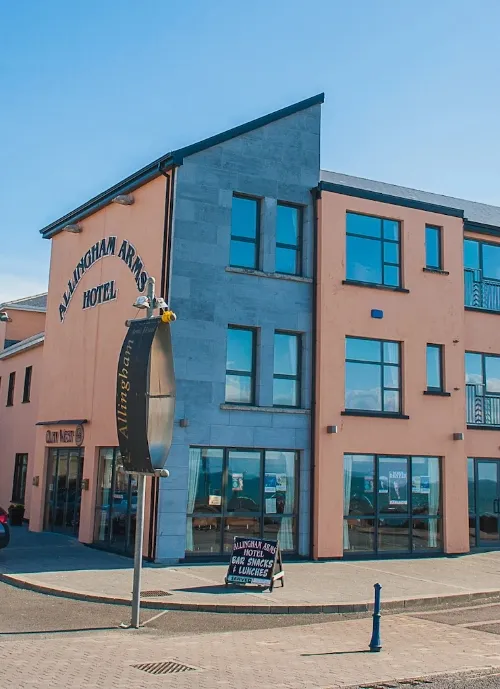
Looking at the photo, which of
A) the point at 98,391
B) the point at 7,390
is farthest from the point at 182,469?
the point at 7,390

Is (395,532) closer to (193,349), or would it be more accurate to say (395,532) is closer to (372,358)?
(372,358)

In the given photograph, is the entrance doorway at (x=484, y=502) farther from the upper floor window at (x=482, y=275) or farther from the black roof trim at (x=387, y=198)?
the black roof trim at (x=387, y=198)

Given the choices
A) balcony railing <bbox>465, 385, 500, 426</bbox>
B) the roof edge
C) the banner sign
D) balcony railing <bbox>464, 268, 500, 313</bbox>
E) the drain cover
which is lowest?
the drain cover

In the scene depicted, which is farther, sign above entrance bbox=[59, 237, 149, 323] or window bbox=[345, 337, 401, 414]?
window bbox=[345, 337, 401, 414]

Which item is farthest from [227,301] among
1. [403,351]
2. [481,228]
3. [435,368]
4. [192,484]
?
[481,228]

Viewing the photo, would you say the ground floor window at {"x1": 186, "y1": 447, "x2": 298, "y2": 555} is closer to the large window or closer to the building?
the building

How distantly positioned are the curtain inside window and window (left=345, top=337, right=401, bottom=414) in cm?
412

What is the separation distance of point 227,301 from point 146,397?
24.4ft

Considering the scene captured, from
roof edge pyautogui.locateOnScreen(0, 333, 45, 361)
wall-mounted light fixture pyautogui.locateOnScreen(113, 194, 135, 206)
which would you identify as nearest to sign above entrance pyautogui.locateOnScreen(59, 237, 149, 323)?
wall-mounted light fixture pyautogui.locateOnScreen(113, 194, 135, 206)

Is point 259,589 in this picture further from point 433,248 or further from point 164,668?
point 433,248

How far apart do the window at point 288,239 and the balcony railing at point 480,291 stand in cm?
552

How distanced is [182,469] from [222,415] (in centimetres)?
152

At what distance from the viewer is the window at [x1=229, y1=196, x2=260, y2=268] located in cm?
1847

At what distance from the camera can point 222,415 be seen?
17.5 meters
